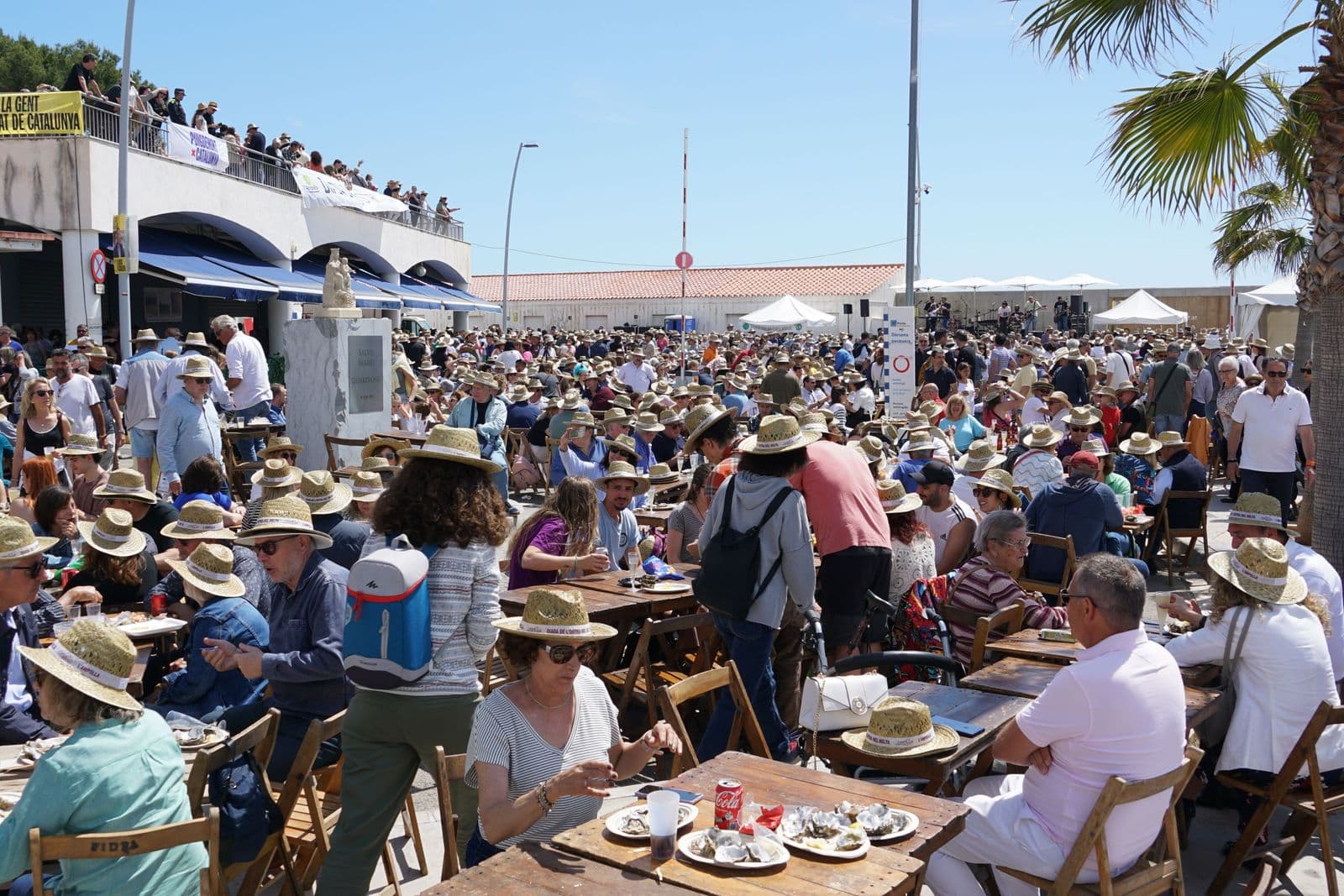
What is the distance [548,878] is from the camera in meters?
3.01

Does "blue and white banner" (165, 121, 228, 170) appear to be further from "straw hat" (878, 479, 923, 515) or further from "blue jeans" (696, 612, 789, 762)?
"blue jeans" (696, 612, 789, 762)

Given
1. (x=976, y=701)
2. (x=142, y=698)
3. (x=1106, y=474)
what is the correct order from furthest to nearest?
(x=1106, y=474)
(x=142, y=698)
(x=976, y=701)

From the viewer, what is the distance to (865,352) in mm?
26625

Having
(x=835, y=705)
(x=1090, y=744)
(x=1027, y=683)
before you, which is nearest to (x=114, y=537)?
(x=835, y=705)

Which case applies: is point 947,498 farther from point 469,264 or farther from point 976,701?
point 469,264

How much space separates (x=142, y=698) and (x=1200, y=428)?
11.7m

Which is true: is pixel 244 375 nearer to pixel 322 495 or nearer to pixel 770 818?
pixel 322 495

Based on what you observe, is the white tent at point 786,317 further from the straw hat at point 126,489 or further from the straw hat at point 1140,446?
the straw hat at point 126,489

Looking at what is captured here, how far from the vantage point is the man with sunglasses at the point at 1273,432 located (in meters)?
10.4

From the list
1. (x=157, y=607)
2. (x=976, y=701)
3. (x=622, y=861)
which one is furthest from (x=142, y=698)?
(x=976, y=701)

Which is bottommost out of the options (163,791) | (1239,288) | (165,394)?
(163,791)

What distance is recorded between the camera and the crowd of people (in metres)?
3.44

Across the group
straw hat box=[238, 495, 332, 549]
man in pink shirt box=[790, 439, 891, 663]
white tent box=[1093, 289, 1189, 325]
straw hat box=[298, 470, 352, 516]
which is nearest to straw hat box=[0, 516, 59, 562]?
straw hat box=[238, 495, 332, 549]

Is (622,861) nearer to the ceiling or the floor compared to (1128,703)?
nearer to the floor
